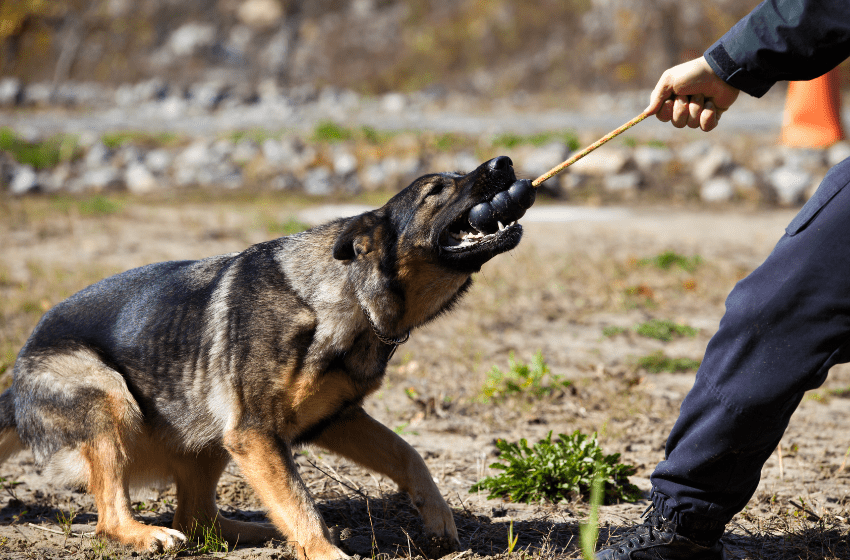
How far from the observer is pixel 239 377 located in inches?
117

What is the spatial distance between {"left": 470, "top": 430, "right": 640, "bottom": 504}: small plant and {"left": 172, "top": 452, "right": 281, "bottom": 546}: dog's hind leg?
1120 mm

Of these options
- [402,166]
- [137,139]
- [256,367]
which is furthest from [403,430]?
[137,139]

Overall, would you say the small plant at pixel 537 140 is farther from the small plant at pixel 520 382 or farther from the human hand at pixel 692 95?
the human hand at pixel 692 95

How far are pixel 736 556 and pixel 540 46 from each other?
18.1 metres

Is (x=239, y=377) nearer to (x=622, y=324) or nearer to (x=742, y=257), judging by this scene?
(x=622, y=324)

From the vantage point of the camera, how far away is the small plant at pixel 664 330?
5.73 meters

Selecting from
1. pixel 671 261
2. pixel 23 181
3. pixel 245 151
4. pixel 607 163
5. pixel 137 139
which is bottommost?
pixel 671 261

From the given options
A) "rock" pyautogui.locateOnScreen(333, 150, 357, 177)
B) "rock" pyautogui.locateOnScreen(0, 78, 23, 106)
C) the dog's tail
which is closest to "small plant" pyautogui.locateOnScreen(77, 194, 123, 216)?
"rock" pyautogui.locateOnScreen(333, 150, 357, 177)

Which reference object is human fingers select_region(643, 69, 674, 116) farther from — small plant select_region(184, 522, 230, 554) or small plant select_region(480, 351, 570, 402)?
small plant select_region(184, 522, 230, 554)

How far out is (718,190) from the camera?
10203mm

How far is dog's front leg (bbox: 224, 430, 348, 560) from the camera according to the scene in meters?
2.91

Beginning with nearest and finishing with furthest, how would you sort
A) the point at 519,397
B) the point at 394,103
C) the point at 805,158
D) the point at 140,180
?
the point at 519,397, the point at 805,158, the point at 140,180, the point at 394,103

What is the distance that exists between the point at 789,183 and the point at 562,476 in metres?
8.22

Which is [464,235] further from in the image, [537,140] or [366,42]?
[366,42]
